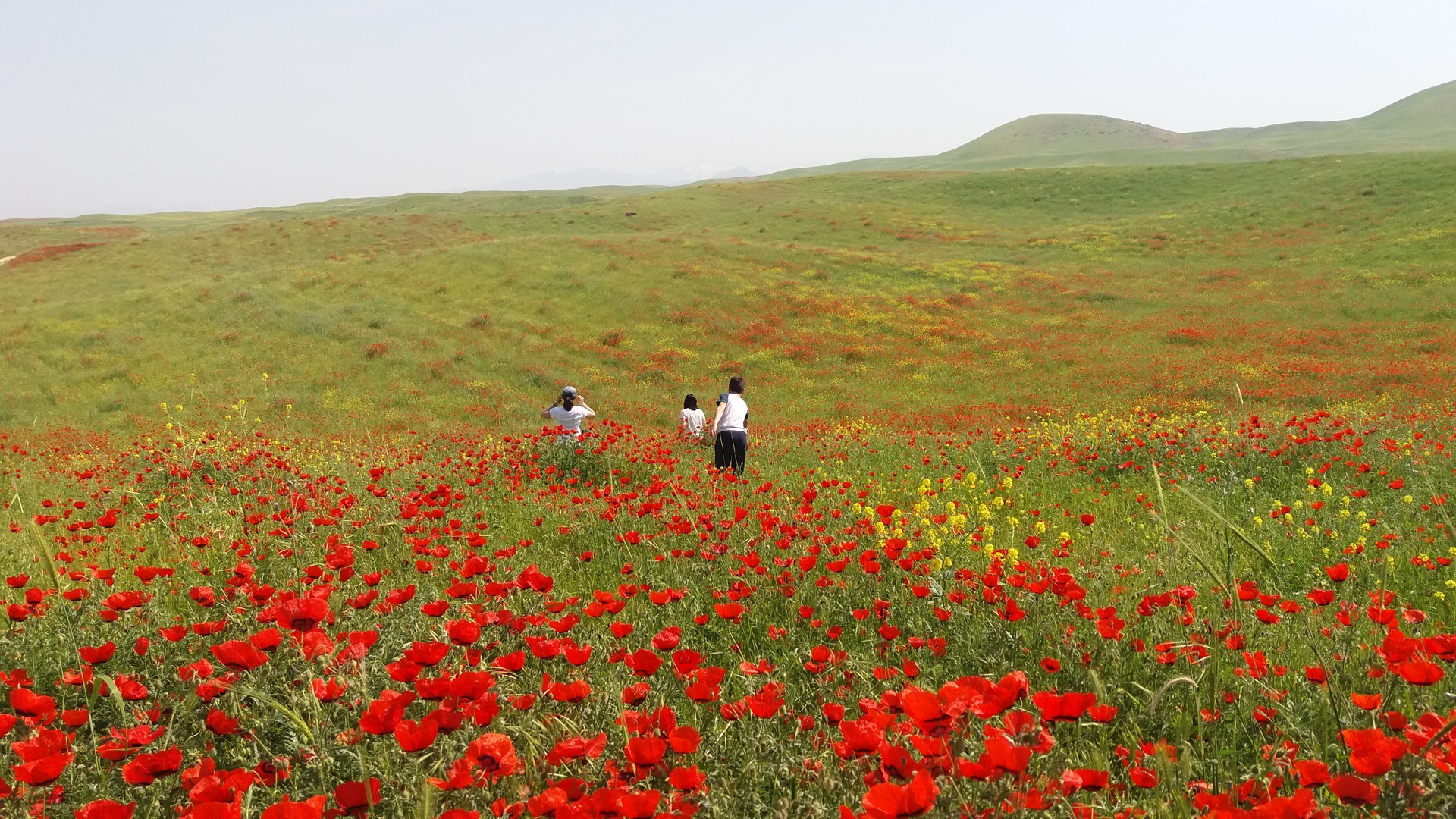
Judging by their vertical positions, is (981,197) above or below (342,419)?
above

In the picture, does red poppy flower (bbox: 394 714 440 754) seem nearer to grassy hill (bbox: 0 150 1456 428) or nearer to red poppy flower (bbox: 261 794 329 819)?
red poppy flower (bbox: 261 794 329 819)

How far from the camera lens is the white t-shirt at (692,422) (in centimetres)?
1159

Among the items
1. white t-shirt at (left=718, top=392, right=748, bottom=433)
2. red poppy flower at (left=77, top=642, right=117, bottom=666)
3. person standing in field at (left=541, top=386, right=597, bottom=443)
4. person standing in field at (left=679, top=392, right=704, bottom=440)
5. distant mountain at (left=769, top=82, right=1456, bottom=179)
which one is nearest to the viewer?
red poppy flower at (left=77, top=642, right=117, bottom=666)

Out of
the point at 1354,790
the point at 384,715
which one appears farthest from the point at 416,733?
the point at 1354,790

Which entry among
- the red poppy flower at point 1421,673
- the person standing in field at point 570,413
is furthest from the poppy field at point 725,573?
the person standing in field at point 570,413

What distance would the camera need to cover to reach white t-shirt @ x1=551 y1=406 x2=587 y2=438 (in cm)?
1052

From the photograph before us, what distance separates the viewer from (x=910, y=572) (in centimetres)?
411

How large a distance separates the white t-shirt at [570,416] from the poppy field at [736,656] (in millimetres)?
3089

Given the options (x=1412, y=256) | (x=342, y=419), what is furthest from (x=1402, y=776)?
(x=1412, y=256)

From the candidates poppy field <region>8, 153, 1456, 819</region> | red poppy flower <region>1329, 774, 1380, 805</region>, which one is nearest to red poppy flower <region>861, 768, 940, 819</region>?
poppy field <region>8, 153, 1456, 819</region>

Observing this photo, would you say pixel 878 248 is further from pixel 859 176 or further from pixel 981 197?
pixel 859 176

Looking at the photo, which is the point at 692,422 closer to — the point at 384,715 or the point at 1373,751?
the point at 384,715

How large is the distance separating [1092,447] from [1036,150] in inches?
5199

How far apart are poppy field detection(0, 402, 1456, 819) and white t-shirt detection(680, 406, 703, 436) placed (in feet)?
14.1
